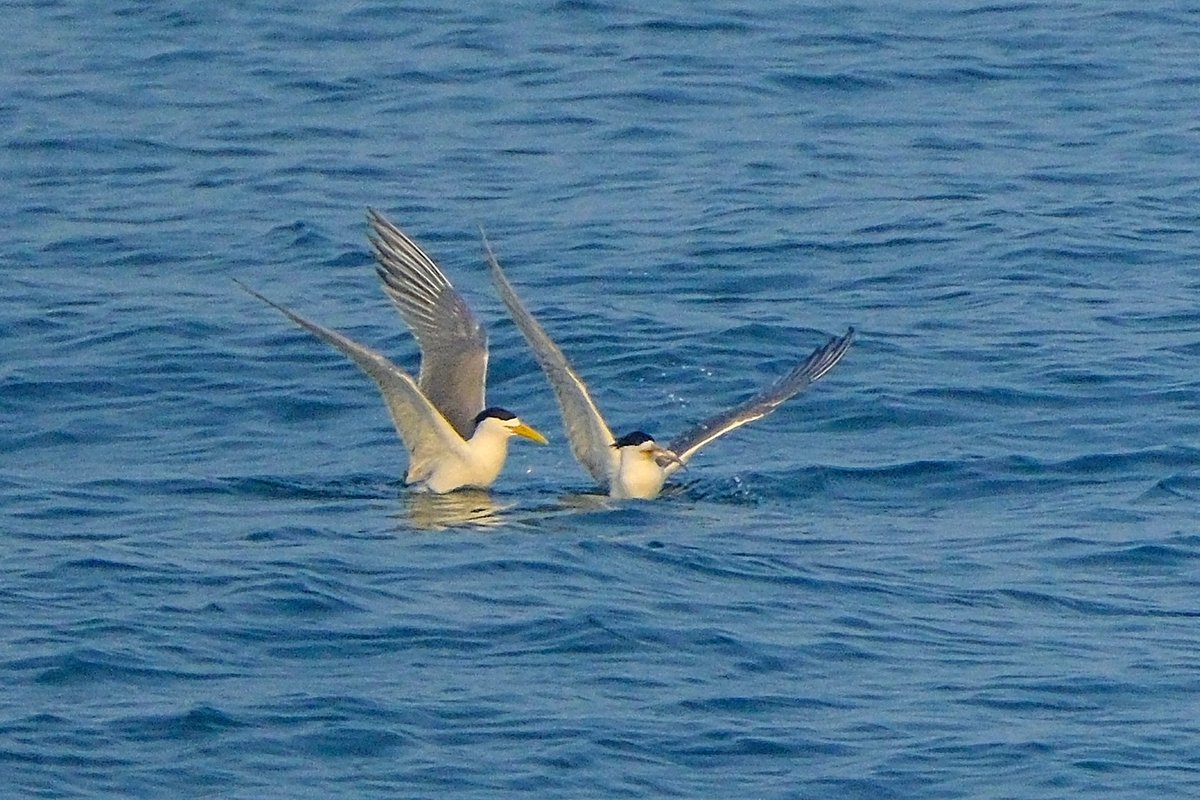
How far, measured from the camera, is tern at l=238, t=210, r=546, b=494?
14158 millimetres

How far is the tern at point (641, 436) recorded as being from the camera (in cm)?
1368

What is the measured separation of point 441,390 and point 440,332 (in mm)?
361

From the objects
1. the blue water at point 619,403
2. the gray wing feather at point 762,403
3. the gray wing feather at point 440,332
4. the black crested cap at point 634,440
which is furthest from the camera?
the gray wing feather at point 440,332

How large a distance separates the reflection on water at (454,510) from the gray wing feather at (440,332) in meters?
0.88

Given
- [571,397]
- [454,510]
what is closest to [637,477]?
[571,397]

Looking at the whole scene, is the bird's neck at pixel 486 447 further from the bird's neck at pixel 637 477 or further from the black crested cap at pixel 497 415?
the bird's neck at pixel 637 477

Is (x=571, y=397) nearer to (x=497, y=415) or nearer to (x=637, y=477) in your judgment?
(x=637, y=477)

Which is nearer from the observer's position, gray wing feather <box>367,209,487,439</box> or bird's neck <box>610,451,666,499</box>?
bird's neck <box>610,451,666,499</box>

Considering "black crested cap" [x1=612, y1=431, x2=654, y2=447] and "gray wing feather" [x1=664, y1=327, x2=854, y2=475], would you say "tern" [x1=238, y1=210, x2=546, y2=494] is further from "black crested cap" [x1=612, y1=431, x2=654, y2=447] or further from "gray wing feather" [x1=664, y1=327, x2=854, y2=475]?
"gray wing feather" [x1=664, y1=327, x2=854, y2=475]

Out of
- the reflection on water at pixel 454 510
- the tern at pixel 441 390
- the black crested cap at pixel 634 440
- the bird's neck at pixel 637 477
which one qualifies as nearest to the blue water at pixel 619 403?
the reflection on water at pixel 454 510

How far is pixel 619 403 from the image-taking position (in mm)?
16094

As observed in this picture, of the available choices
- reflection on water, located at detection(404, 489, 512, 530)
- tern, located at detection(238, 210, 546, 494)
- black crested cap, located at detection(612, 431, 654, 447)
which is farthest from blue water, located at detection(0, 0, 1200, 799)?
black crested cap, located at detection(612, 431, 654, 447)

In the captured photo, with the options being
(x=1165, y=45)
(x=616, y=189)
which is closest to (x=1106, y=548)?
(x=616, y=189)

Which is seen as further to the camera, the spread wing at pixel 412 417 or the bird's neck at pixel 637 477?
the bird's neck at pixel 637 477
